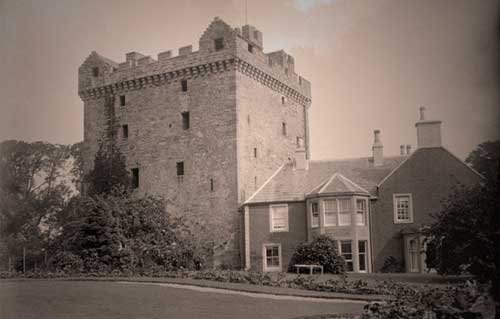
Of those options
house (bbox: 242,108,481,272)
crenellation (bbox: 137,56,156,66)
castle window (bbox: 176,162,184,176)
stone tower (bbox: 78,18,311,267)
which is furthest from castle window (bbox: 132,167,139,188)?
house (bbox: 242,108,481,272)

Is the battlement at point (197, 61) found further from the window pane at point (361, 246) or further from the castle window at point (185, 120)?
the window pane at point (361, 246)

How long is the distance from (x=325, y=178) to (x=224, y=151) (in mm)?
3667

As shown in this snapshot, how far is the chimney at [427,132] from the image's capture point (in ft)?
40.0

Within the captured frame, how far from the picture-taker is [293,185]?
909 inches

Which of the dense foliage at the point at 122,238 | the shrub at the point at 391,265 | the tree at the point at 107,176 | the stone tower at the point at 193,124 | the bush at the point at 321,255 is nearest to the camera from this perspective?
the dense foliage at the point at 122,238

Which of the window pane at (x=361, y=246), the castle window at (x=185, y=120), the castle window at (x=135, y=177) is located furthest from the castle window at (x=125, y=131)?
the window pane at (x=361, y=246)

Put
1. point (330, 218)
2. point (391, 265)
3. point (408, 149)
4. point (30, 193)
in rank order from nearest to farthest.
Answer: point (408, 149) → point (30, 193) → point (391, 265) → point (330, 218)

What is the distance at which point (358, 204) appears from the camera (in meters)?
20.3

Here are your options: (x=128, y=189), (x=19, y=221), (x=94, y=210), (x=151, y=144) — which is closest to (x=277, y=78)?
(x=151, y=144)

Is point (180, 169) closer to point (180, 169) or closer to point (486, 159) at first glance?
point (180, 169)

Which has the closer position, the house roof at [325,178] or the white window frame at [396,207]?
the white window frame at [396,207]

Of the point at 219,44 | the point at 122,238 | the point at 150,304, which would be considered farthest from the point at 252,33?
the point at 150,304

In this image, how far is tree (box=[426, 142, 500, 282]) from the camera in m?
10.8

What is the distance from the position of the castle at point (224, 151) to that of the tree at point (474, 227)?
839cm
